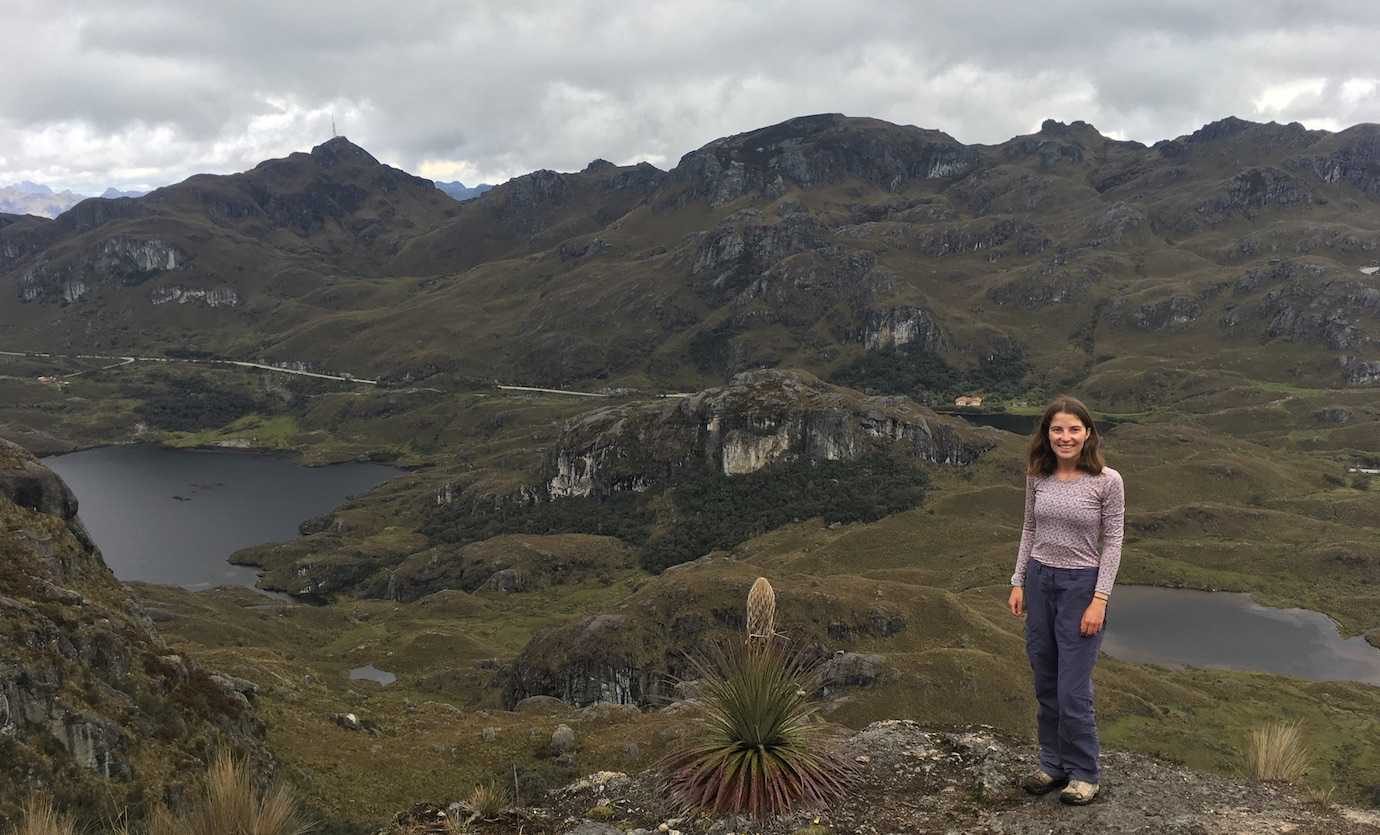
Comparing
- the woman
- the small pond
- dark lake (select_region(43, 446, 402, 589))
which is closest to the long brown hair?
the woman

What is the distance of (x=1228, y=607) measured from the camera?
9781cm

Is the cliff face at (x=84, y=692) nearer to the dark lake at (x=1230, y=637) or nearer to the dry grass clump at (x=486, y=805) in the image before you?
the dry grass clump at (x=486, y=805)

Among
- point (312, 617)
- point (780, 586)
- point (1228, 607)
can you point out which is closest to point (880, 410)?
point (1228, 607)

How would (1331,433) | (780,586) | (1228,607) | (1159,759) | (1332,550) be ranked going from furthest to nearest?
(1331,433)
(1332,550)
(1228,607)
(780,586)
(1159,759)

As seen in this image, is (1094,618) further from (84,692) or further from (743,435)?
(743,435)

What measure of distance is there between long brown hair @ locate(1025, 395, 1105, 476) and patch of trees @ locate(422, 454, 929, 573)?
423ft

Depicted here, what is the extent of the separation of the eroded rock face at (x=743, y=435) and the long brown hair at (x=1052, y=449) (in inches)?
5792

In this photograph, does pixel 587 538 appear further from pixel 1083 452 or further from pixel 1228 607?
pixel 1083 452

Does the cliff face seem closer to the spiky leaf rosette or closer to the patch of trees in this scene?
the spiky leaf rosette

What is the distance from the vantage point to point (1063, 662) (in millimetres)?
10648

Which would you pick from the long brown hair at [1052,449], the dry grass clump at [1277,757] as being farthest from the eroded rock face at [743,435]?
the long brown hair at [1052,449]

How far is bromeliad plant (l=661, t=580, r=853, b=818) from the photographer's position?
1112 centimetres

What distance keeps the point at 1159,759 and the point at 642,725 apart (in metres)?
20.3

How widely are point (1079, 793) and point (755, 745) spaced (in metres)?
4.54
